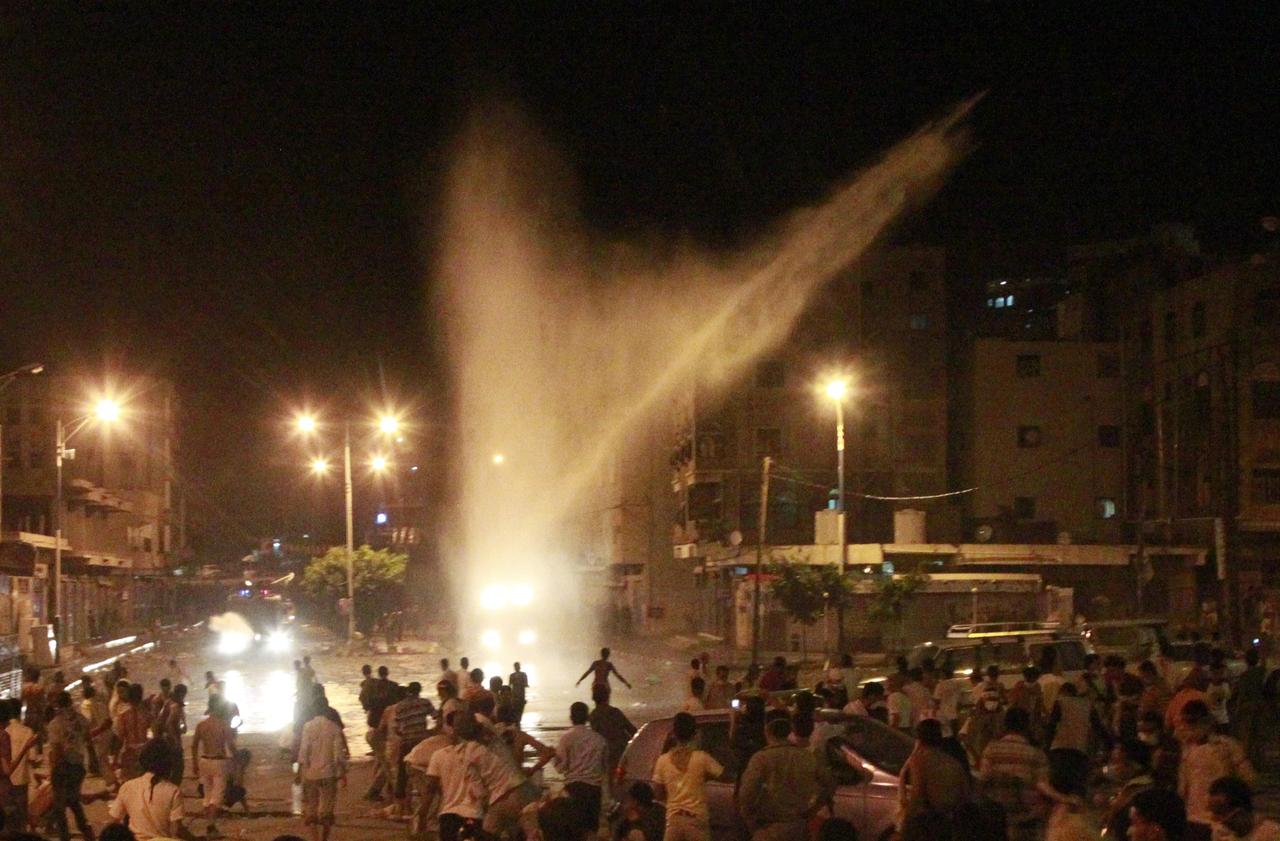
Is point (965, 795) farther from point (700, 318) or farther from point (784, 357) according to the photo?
point (700, 318)

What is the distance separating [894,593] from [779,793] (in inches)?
1492

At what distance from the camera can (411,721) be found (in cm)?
1727

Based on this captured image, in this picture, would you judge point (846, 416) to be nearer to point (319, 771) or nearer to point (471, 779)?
point (319, 771)

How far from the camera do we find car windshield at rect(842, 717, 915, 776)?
1291 cm

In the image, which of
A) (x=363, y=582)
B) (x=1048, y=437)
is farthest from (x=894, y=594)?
(x=363, y=582)

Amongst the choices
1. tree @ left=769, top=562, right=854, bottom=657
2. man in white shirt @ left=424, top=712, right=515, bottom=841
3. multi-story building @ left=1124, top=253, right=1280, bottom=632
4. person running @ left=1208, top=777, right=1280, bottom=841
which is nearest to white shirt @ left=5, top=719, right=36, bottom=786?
man in white shirt @ left=424, top=712, right=515, bottom=841

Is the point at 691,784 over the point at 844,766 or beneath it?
over

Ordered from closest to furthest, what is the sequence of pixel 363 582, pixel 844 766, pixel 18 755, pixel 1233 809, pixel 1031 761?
pixel 1233 809, pixel 1031 761, pixel 844 766, pixel 18 755, pixel 363 582

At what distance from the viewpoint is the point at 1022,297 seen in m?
91.3

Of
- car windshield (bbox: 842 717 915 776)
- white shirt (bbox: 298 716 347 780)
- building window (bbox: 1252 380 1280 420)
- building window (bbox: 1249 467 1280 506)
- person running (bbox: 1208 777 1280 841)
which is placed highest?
building window (bbox: 1252 380 1280 420)

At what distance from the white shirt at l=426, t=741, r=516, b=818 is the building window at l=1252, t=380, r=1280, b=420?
51.7m

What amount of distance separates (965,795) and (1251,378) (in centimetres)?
5153

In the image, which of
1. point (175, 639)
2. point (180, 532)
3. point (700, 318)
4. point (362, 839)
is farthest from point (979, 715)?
point (180, 532)

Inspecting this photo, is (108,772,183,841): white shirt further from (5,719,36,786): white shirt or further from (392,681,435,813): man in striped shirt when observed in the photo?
(392,681,435,813): man in striped shirt
